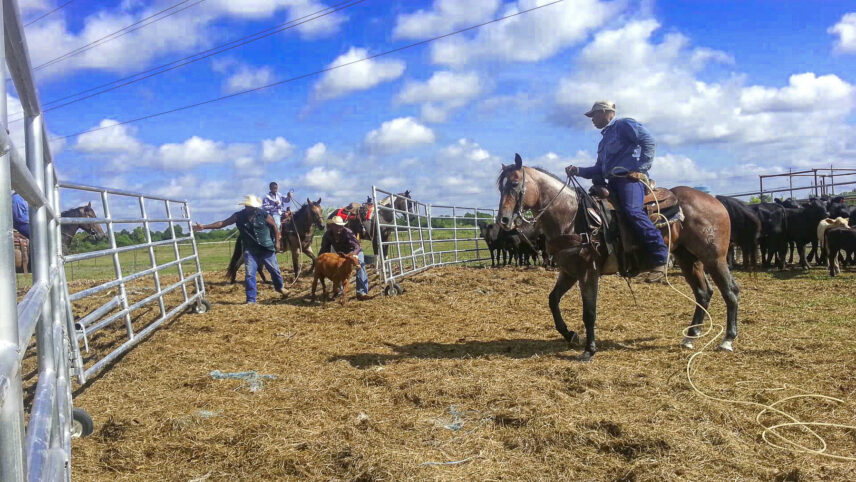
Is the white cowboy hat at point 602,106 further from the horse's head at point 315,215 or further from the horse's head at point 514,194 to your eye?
the horse's head at point 315,215

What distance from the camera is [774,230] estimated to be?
15.4 metres

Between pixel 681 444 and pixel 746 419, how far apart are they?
790 millimetres

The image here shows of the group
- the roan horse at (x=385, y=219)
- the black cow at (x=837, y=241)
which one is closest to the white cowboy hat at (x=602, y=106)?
the roan horse at (x=385, y=219)

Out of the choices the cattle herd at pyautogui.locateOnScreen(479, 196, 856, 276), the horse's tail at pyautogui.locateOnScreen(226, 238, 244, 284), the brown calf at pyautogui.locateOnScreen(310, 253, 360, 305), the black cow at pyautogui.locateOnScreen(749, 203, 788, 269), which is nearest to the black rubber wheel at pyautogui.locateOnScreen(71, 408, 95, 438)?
the brown calf at pyautogui.locateOnScreen(310, 253, 360, 305)

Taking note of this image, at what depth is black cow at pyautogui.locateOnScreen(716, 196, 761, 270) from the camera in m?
8.85

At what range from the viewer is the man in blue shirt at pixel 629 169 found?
246 inches

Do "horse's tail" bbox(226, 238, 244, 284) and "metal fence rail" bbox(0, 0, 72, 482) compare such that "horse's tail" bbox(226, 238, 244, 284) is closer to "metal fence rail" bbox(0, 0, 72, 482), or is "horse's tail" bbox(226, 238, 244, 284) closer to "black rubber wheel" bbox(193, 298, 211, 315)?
"black rubber wheel" bbox(193, 298, 211, 315)

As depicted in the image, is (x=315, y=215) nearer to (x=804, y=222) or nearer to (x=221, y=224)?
(x=221, y=224)

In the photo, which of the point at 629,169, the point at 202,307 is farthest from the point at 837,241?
the point at 202,307

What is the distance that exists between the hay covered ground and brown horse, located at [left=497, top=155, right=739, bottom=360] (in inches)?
Result: 20.7

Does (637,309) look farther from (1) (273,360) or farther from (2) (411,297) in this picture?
(1) (273,360)

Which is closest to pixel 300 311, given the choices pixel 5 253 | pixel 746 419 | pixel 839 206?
pixel 746 419

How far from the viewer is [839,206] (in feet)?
53.6

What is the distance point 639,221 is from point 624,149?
803 mm
